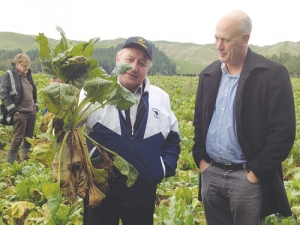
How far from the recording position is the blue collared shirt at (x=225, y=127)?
8.54 ft

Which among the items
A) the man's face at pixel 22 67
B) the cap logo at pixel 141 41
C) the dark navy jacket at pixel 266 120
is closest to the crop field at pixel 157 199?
the dark navy jacket at pixel 266 120

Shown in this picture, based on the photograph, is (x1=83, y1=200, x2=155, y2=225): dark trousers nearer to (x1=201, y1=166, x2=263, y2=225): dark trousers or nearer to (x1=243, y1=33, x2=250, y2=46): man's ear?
(x1=201, y1=166, x2=263, y2=225): dark trousers

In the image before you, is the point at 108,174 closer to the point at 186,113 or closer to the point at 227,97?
the point at 227,97

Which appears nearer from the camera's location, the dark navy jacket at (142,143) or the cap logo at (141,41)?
the dark navy jacket at (142,143)

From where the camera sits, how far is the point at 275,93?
240cm

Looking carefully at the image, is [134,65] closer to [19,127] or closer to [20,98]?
[20,98]

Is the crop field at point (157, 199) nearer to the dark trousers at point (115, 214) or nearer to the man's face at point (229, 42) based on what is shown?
the dark trousers at point (115, 214)

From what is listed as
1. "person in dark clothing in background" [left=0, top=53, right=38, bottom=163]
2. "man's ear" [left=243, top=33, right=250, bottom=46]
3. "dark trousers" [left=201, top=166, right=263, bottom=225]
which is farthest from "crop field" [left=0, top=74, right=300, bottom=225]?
"man's ear" [left=243, top=33, right=250, bottom=46]

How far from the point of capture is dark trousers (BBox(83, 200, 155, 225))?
101 inches

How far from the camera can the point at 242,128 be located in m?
2.53

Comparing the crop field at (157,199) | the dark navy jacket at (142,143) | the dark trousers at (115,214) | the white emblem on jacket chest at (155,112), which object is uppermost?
the white emblem on jacket chest at (155,112)

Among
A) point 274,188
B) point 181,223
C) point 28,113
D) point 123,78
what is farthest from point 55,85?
point 28,113

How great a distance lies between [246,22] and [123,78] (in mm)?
952

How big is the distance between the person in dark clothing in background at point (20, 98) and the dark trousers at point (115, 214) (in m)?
4.22
